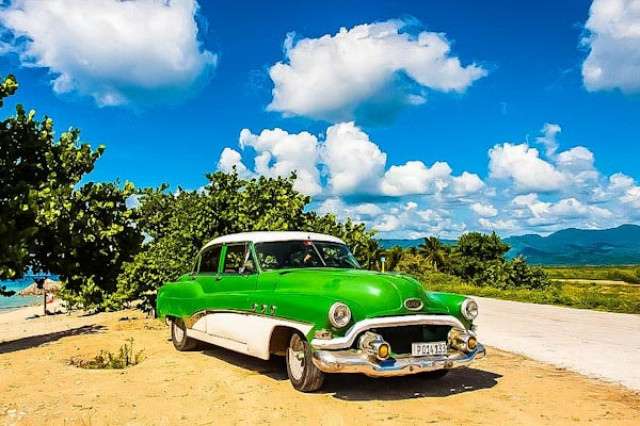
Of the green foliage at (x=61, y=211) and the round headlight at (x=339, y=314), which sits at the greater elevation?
the green foliage at (x=61, y=211)

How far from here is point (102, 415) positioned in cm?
571

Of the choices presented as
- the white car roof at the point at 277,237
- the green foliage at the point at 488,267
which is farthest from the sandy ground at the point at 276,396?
the green foliage at the point at 488,267

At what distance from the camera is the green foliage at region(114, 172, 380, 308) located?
1304 cm

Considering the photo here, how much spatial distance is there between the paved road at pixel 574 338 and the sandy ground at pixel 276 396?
0.84 meters

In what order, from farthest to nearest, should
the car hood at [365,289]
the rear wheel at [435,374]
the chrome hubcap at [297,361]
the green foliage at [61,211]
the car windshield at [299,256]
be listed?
the green foliage at [61,211]
the car windshield at [299,256]
the rear wheel at [435,374]
the chrome hubcap at [297,361]
the car hood at [365,289]

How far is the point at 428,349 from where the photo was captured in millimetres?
6352

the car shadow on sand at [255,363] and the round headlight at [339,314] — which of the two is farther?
the car shadow on sand at [255,363]

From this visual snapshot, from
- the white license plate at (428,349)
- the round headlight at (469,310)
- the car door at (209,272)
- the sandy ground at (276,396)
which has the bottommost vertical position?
the sandy ground at (276,396)

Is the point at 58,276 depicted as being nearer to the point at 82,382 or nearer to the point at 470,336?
the point at 82,382

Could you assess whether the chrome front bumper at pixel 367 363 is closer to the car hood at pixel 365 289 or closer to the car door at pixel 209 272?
the car hood at pixel 365 289

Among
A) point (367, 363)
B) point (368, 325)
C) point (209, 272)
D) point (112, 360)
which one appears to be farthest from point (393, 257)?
point (367, 363)

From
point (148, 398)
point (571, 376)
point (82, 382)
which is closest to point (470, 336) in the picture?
point (571, 376)

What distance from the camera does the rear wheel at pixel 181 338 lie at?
9672mm

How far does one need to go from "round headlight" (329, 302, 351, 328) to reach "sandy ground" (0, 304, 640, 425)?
0.88 metres
